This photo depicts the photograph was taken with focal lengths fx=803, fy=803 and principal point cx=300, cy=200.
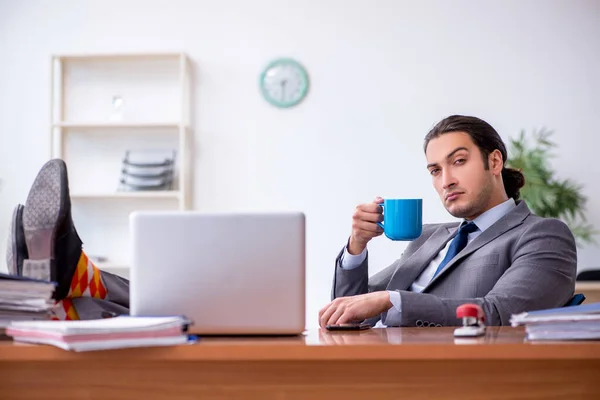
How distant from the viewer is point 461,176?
2.26 metres

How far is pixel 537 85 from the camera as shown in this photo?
4543 millimetres

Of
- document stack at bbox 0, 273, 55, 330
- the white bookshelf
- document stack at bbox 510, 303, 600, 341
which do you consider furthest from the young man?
the white bookshelf

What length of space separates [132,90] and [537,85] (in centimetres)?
232

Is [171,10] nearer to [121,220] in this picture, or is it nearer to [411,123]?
[121,220]

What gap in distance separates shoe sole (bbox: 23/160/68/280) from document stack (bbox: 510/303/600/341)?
2.76 ft

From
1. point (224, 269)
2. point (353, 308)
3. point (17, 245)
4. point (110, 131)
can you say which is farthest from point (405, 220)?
point (110, 131)

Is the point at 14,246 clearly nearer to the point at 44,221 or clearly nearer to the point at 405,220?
the point at 44,221

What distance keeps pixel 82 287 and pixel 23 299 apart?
38 cm

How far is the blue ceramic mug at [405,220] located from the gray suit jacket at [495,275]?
0.13 meters

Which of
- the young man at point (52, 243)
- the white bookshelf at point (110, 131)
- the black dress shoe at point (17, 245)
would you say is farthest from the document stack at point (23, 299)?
the white bookshelf at point (110, 131)

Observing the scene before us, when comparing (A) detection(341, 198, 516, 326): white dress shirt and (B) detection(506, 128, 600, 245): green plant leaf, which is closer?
(A) detection(341, 198, 516, 326): white dress shirt

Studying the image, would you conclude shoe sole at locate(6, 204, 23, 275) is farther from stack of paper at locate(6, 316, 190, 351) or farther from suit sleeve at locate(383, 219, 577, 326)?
suit sleeve at locate(383, 219, 577, 326)

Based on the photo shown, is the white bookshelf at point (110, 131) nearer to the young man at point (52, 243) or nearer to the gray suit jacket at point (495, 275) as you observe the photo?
the gray suit jacket at point (495, 275)

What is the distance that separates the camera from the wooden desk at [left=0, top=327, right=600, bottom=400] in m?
1.05
